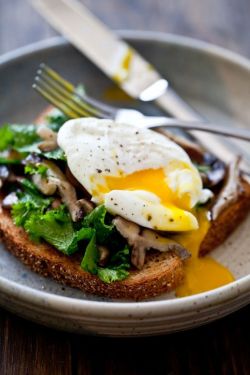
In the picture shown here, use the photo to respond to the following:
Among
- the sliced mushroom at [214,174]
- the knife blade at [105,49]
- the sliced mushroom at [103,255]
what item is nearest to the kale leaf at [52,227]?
the sliced mushroom at [103,255]

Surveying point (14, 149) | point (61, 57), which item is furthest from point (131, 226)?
point (61, 57)

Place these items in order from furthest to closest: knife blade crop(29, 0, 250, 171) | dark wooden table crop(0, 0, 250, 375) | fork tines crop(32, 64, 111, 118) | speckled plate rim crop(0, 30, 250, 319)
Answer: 1. knife blade crop(29, 0, 250, 171)
2. fork tines crop(32, 64, 111, 118)
3. dark wooden table crop(0, 0, 250, 375)
4. speckled plate rim crop(0, 30, 250, 319)

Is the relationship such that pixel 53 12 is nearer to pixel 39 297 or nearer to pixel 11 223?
pixel 11 223

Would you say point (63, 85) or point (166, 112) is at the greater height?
point (63, 85)

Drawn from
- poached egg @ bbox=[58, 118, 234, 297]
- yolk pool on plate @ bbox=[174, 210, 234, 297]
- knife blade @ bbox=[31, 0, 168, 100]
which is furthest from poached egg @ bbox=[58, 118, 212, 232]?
knife blade @ bbox=[31, 0, 168, 100]

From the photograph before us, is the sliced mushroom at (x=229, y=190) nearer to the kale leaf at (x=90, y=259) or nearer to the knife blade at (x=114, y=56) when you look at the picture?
the knife blade at (x=114, y=56)

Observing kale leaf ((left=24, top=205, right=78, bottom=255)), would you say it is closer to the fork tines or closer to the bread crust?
the bread crust
